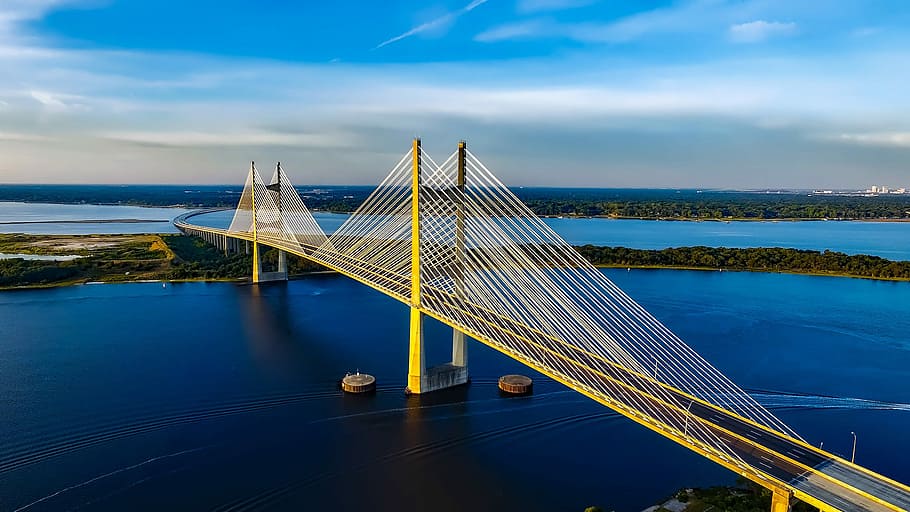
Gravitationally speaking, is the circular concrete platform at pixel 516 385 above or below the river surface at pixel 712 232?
below

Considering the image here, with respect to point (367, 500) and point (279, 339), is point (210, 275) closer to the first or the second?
point (279, 339)

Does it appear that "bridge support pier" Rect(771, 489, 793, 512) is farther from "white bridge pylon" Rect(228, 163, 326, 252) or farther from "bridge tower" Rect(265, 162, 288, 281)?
"bridge tower" Rect(265, 162, 288, 281)

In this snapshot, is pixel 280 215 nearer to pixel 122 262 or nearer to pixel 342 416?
pixel 122 262

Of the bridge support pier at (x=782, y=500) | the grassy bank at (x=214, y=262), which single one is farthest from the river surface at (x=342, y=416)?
the grassy bank at (x=214, y=262)

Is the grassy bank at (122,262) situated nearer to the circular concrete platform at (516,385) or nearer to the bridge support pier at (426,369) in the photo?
the bridge support pier at (426,369)

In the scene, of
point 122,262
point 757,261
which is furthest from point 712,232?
point 122,262
